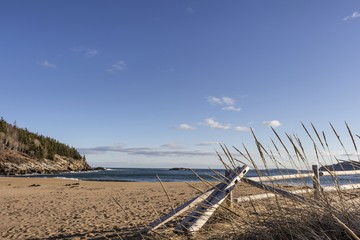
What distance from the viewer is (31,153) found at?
92.9m

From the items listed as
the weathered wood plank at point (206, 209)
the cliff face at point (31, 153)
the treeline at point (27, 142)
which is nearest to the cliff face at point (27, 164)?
the cliff face at point (31, 153)

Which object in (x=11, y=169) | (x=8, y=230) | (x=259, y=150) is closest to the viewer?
(x=259, y=150)

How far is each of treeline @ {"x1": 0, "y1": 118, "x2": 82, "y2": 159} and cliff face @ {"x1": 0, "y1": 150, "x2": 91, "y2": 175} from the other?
126 inches

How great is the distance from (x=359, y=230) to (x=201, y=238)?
1342 mm

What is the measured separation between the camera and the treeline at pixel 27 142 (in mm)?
91000

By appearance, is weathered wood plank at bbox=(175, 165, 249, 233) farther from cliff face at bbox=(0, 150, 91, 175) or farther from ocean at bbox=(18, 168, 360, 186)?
cliff face at bbox=(0, 150, 91, 175)

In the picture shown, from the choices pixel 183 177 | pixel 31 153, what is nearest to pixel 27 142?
pixel 31 153

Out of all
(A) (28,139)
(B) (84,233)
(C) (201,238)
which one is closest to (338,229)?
(C) (201,238)

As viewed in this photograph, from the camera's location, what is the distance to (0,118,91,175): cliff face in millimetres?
77794

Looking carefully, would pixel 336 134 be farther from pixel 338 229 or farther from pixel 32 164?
pixel 32 164

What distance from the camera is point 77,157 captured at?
115375mm

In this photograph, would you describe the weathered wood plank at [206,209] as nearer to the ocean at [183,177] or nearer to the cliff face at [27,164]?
the ocean at [183,177]

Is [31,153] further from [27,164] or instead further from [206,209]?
[206,209]

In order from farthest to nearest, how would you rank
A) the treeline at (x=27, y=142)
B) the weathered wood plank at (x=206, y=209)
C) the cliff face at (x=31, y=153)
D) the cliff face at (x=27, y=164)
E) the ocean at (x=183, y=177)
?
the treeline at (x=27, y=142)
the cliff face at (x=31, y=153)
the cliff face at (x=27, y=164)
the weathered wood plank at (x=206, y=209)
the ocean at (x=183, y=177)
